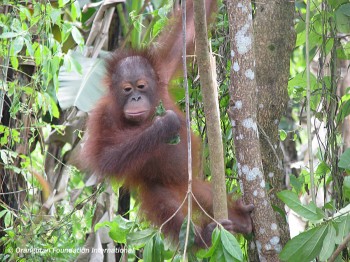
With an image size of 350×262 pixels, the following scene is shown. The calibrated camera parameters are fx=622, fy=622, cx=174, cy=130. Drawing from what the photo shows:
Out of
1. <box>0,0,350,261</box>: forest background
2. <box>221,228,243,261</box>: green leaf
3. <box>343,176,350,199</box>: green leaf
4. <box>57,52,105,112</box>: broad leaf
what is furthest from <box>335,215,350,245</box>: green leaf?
<box>57,52,105,112</box>: broad leaf

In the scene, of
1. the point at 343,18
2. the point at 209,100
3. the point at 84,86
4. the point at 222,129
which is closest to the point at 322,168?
the point at 222,129

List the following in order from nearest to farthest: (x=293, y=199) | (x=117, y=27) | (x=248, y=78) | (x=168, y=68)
Result: (x=293, y=199), (x=248, y=78), (x=168, y=68), (x=117, y=27)

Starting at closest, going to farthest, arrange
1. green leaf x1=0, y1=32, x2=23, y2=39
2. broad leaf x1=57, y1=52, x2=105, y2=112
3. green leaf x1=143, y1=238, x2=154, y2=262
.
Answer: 1. green leaf x1=143, y1=238, x2=154, y2=262
2. green leaf x1=0, y1=32, x2=23, y2=39
3. broad leaf x1=57, y1=52, x2=105, y2=112

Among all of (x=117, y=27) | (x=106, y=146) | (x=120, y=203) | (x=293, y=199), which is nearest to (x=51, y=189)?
(x=120, y=203)

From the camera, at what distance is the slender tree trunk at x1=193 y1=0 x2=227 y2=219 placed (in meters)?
2.02

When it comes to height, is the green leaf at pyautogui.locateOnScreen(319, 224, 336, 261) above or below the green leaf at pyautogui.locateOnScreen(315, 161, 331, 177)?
below

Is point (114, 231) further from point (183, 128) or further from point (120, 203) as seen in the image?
point (120, 203)

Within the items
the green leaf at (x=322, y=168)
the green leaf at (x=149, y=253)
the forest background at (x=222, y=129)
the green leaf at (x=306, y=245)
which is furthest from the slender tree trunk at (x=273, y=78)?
the green leaf at (x=149, y=253)

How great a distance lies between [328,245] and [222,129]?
1.10 metres

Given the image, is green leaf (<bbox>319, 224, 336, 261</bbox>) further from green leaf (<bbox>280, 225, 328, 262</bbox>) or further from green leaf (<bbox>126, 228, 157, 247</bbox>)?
green leaf (<bbox>126, 228, 157, 247</bbox>)

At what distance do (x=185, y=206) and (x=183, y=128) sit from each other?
1.42 feet

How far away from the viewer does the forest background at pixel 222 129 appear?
2268 mm

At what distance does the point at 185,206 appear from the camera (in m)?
3.11

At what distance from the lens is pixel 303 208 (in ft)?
7.06
